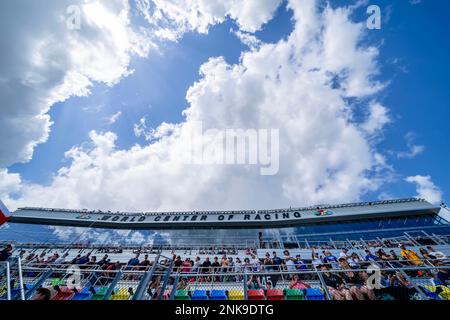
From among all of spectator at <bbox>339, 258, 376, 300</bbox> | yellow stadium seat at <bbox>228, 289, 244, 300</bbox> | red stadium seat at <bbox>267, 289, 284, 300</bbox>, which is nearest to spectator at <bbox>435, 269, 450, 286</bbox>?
spectator at <bbox>339, 258, 376, 300</bbox>

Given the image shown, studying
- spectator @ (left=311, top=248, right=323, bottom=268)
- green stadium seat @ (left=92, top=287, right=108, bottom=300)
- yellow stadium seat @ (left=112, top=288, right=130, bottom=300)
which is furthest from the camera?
spectator @ (left=311, top=248, right=323, bottom=268)

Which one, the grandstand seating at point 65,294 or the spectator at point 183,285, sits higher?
the spectator at point 183,285

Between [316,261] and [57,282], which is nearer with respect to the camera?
[57,282]

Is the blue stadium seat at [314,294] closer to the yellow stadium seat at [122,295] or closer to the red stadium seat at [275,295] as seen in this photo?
the red stadium seat at [275,295]

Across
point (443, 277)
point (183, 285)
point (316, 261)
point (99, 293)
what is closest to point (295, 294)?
point (316, 261)

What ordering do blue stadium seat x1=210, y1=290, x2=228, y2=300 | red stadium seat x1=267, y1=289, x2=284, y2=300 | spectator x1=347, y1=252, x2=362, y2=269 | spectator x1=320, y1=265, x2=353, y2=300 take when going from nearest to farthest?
spectator x1=320, y1=265, x2=353, y2=300 → red stadium seat x1=267, y1=289, x2=284, y2=300 → blue stadium seat x1=210, y1=290, x2=228, y2=300 → spectator x1=347, y1=252, x2=362, y2=269

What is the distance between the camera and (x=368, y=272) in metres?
5.25

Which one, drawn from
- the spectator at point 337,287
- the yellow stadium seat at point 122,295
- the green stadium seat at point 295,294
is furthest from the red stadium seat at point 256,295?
the yellow stadium seat at point 122,295

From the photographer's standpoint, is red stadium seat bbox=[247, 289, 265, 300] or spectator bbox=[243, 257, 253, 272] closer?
red stadium seat bbox=[247, 289, 265, 300]

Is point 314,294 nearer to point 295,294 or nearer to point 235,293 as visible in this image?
point 295,294

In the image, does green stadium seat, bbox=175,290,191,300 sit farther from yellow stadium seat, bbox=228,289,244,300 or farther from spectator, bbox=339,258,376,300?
spectator, bbox=339,258,376,300
